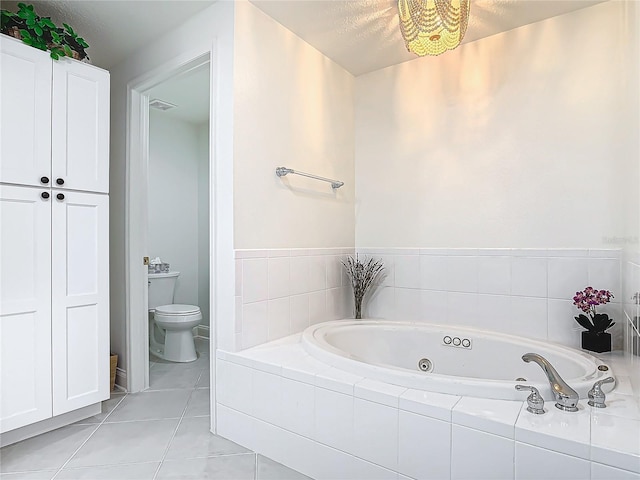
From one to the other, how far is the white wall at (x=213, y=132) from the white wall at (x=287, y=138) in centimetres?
5

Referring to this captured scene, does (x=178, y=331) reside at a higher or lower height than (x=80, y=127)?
lower

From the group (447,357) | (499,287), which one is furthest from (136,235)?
(499,287)

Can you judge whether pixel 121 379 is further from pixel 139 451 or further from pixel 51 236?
pixel 51 236

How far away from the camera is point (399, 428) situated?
140 centimetres

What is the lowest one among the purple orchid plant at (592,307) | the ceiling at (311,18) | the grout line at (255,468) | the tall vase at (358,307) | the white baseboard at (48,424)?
the grout line at (255,468)

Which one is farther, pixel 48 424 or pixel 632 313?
pixel 48 424

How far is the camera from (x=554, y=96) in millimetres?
2162

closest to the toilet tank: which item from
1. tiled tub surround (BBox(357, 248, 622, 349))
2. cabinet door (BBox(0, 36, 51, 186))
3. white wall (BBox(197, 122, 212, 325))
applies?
white wall (BBox(197, 122, 212, 325))

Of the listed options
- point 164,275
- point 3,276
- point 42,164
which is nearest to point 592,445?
point 3,276

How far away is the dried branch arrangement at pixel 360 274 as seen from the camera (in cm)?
270

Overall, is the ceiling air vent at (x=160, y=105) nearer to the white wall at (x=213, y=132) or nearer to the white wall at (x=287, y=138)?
the white wall at (x=213, y=132)

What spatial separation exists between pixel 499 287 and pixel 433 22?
1486 millimetres

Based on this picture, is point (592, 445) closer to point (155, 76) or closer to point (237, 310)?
point (237, 310)

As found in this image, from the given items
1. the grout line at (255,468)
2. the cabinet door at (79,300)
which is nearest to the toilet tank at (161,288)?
the cabinet door at (79,300)
